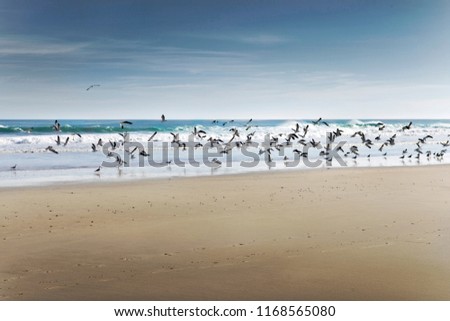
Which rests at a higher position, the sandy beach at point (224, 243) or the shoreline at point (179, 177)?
the shoreline at point (179, 177)

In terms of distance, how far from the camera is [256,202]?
11.4 meters

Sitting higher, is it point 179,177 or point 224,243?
point 179,177

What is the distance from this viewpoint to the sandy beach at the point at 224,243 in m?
5.89

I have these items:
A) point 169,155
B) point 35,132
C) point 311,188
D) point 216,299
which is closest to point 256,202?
point 311,188

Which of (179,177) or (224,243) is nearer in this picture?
(224,243)

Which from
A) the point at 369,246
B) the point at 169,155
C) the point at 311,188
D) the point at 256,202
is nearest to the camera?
the point at 369,246

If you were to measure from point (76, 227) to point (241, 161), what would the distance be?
1224 cm

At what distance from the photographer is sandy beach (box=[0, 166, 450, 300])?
19.3 ft

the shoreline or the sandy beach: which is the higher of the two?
the shoreline

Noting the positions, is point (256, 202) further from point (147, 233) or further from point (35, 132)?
point (35, 132)

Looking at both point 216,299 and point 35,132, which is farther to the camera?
point 35,132

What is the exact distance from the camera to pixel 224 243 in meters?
7.85

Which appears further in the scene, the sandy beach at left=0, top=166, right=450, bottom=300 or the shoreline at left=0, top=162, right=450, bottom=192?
the shoreline at left=0, top=162, right=450, bottom=192

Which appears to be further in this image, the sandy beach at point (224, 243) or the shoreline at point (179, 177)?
the shoreline at point (179, 177)
